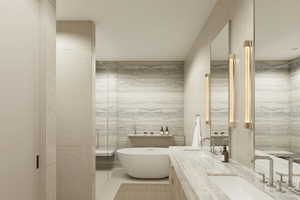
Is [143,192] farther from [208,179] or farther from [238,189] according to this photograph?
[238,189]

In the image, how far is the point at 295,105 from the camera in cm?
160

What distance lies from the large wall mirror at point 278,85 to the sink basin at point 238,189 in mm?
160

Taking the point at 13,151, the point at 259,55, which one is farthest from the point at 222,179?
the point at 13,151

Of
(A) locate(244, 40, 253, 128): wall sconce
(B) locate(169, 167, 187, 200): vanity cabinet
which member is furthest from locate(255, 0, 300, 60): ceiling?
(B) locate(169, 167, 187, 200): vanity cabinet

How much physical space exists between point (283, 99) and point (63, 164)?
133 inches

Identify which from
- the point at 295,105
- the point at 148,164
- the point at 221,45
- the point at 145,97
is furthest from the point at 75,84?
the point at 145,97

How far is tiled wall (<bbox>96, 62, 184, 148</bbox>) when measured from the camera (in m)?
7.59

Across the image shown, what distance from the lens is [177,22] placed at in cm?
441

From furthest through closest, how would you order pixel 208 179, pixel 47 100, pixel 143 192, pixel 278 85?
pixel 143 192, pixel 47 100, pixel 208 179, pixel 278 85

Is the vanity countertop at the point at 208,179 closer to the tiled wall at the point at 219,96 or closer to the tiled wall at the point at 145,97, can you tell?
the tiled wall at the point at 219,96

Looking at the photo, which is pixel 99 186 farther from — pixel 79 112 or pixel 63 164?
pixel 79 112

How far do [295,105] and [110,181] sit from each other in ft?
16.7

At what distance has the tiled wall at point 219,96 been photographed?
3275mm

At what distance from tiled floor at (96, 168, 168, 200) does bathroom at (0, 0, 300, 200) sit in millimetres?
34
